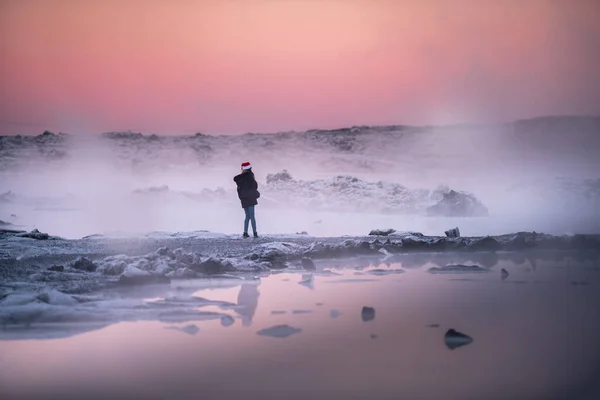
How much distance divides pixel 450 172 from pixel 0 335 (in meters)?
37.8

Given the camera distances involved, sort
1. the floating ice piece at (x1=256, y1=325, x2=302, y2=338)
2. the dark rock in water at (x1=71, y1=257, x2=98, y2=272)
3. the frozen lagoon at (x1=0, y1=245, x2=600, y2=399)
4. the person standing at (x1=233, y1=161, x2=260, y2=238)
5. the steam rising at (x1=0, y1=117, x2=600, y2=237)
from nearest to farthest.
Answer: the frozen lagoon at (x1=0, y1=245, x2=600, y2=399) < the floating ice piece at (x1=256, y1=325, x2=302, y2=338) < the dark rock in water at (x1=71, y1=257, x2=98, y2=272) < the person standing at (x1=233, y1=161, x2=260, y2=238) < the steam rising at (x1=0, y1=117, x2=600, y2=237)

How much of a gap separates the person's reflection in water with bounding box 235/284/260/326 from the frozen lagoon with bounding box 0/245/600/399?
0.03 feet

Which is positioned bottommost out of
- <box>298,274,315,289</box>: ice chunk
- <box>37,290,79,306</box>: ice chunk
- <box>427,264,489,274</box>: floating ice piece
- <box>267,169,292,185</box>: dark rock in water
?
<box>37,290,79,306</box>: ice chunk

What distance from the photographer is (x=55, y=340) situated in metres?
6.52

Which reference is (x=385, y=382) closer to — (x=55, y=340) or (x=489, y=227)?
(x=55, y=340)

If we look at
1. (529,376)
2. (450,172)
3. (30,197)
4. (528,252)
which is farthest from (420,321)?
(450,172)

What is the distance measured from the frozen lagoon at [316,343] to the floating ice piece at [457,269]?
3.66 feet

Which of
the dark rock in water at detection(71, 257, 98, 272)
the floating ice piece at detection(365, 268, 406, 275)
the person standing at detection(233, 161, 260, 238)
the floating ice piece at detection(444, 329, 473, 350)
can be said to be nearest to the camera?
the floating ice piece at detection(444, 329, 473, 350)

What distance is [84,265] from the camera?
10.5 metres

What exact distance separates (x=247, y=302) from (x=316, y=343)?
6.83 feet

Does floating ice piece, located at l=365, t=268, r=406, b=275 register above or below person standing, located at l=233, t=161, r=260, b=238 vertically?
below

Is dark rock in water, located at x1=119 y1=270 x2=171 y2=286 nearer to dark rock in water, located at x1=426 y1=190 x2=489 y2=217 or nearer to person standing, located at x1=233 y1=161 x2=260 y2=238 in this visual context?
person standing, located at x1=233 y1=161 x2=260 y2=238

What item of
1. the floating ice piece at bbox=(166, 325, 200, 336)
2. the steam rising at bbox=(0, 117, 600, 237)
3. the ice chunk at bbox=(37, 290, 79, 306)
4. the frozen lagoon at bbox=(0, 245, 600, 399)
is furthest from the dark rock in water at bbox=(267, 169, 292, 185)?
the floating ice piece at bbox=(166, 325, 200, 336)

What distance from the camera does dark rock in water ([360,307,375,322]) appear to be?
7412 millimetres
